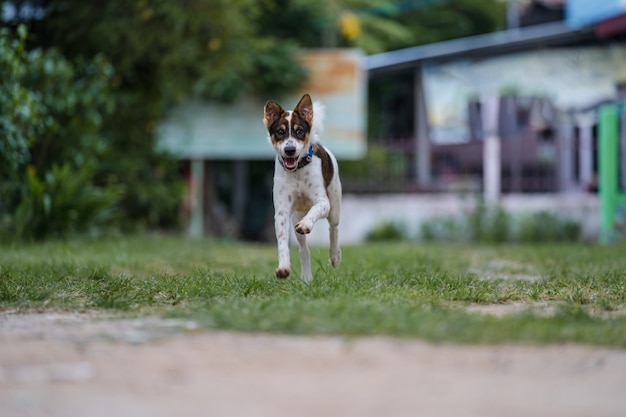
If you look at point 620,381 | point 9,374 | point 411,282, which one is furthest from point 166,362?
point 411,282

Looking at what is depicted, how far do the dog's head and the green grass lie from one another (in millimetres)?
859

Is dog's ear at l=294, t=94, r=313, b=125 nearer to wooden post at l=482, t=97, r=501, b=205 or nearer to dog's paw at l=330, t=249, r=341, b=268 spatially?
dog's paw at l=330, t=249, r=341, b=268

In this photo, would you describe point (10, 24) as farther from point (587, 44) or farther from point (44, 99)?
Answer: point (587, 44)

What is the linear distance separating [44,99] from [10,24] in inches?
49.5

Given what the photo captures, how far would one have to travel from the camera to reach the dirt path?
132 inches

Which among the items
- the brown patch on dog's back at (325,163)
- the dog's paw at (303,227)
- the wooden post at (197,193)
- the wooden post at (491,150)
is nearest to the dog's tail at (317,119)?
the brown patch on dog's back at (325,163)

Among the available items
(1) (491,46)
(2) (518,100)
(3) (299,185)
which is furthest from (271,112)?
(1) (491,46)

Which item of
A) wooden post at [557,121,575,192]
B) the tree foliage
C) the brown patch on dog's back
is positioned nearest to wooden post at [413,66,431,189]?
wooden post at [557,121,575,192]

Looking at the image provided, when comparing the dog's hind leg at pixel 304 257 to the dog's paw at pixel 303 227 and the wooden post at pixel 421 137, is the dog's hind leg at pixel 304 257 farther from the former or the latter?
the wooden post at pixel 421 137

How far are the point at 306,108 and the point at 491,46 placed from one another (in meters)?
13.4

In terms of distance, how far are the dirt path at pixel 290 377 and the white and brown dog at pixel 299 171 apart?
98.6 inches

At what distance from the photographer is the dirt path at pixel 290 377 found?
335 centimetres

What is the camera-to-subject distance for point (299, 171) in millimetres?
6957

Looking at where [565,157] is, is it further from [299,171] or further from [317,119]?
[299,171]
